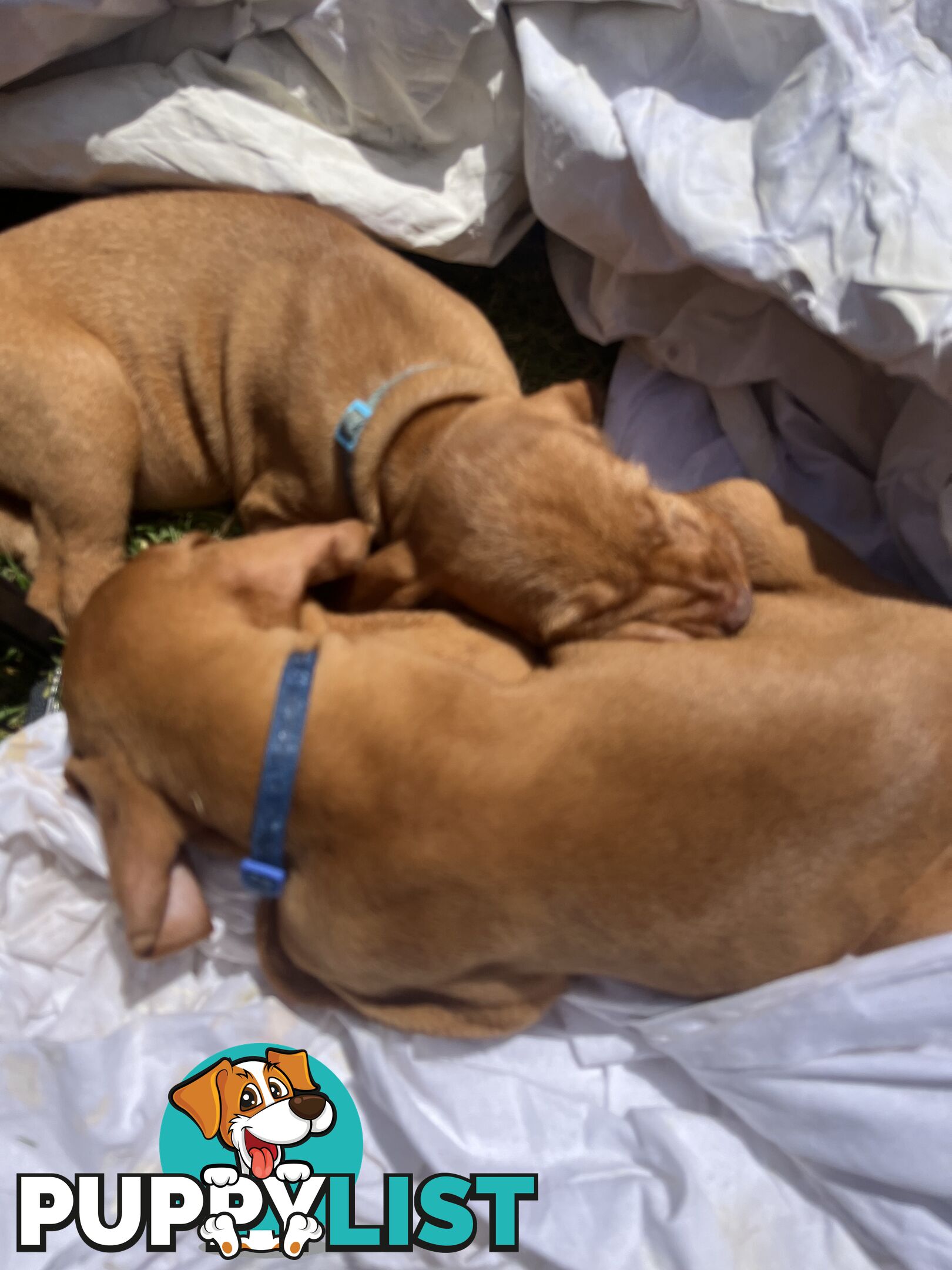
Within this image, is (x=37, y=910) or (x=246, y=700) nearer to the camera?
(x=246, y=700)

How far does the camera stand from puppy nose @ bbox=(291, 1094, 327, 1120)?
7.20ft

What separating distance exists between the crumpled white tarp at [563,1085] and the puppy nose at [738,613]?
0.76m

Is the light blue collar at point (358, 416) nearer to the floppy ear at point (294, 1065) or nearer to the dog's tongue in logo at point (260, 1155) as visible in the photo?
the floppy ear at point (294, 1065)

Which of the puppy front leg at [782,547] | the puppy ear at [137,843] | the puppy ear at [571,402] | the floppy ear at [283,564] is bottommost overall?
the puppy front leg at [782,547]

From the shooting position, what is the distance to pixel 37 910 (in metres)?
2.43

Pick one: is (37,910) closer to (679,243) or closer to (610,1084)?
(610,1084)

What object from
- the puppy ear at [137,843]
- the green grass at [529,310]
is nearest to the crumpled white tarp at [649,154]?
the green grass at [529,310]

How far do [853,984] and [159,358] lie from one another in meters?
2.31

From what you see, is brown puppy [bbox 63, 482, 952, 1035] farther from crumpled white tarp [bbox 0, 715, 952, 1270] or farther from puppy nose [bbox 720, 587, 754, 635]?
crumpled white tarp [bbox 0, 715, 952, 1270]

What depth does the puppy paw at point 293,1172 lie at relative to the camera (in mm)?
2131

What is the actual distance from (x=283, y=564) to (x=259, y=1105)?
1.26m

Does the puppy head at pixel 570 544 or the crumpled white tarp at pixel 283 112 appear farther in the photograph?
the crumpled white tarp at pixel 283 112

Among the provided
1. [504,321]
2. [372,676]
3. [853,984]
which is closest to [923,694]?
[853,984]

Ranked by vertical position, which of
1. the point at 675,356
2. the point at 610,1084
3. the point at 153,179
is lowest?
the point at 610,1084
